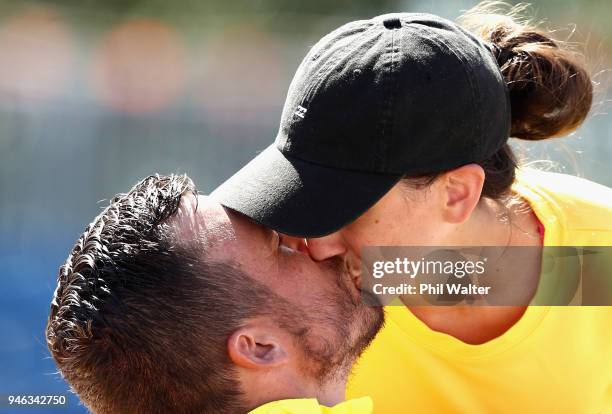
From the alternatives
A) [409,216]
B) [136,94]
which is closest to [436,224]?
[409,216]

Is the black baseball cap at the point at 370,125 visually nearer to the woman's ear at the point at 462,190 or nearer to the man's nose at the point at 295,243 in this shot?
the woman's ear at the point at 462,190

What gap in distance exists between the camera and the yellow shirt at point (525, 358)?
1741 millimetres

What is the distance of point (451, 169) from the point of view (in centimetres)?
→ 148

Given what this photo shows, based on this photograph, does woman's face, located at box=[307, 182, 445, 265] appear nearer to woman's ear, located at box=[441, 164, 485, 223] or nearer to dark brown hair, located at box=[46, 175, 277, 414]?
woman's ear, located at box=[441, 164, 485, 223]

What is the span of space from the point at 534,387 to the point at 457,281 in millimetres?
314

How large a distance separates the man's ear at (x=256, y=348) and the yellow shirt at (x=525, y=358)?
41cm

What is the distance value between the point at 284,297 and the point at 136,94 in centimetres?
A: 390

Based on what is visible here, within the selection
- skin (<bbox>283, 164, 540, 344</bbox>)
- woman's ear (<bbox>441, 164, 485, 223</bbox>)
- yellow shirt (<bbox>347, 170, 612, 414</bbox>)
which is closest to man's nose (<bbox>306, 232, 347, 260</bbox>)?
skin (<bbox>283, 164, 540, 344</bbox>)

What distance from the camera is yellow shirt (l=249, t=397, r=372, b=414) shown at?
4.46 ft

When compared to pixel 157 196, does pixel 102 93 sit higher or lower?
lower

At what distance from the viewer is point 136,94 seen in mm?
5148

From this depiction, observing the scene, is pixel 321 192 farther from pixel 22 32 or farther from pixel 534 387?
pixel 22 32

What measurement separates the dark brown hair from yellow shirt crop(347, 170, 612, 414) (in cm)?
50

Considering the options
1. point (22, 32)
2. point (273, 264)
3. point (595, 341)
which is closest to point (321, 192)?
point (273, 264)
